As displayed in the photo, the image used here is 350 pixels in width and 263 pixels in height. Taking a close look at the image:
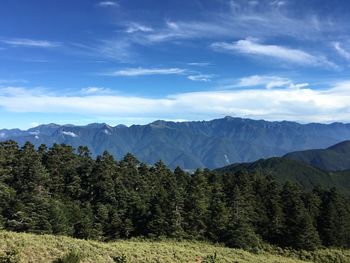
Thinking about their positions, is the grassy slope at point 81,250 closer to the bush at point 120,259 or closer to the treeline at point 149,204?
the bush at point 120,259

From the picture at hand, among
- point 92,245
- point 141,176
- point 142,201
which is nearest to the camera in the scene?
point 92,245

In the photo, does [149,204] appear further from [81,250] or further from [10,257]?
[10,257]

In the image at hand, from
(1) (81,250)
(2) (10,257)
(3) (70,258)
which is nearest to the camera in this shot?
(2) (10,257)

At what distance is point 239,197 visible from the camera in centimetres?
7850

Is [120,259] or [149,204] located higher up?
[120,259]

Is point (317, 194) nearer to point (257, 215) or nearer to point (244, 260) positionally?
point (257, 215)

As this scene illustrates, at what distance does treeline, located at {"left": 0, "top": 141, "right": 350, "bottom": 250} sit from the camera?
6272 centimetres

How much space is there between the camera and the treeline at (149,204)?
6272 cm

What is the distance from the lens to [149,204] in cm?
7144

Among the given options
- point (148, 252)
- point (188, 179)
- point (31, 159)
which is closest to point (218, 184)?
point (188, 179)

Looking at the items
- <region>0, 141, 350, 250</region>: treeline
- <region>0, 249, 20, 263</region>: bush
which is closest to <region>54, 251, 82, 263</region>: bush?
<region>0, 249, 20, 263</region>: bush

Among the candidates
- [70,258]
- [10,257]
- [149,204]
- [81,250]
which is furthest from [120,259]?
[149,204]

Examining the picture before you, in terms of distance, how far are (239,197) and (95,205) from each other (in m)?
27.6

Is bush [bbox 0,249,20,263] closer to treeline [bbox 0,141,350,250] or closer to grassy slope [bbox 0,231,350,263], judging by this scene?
grassy slope [bbox 0,231,350,263]
